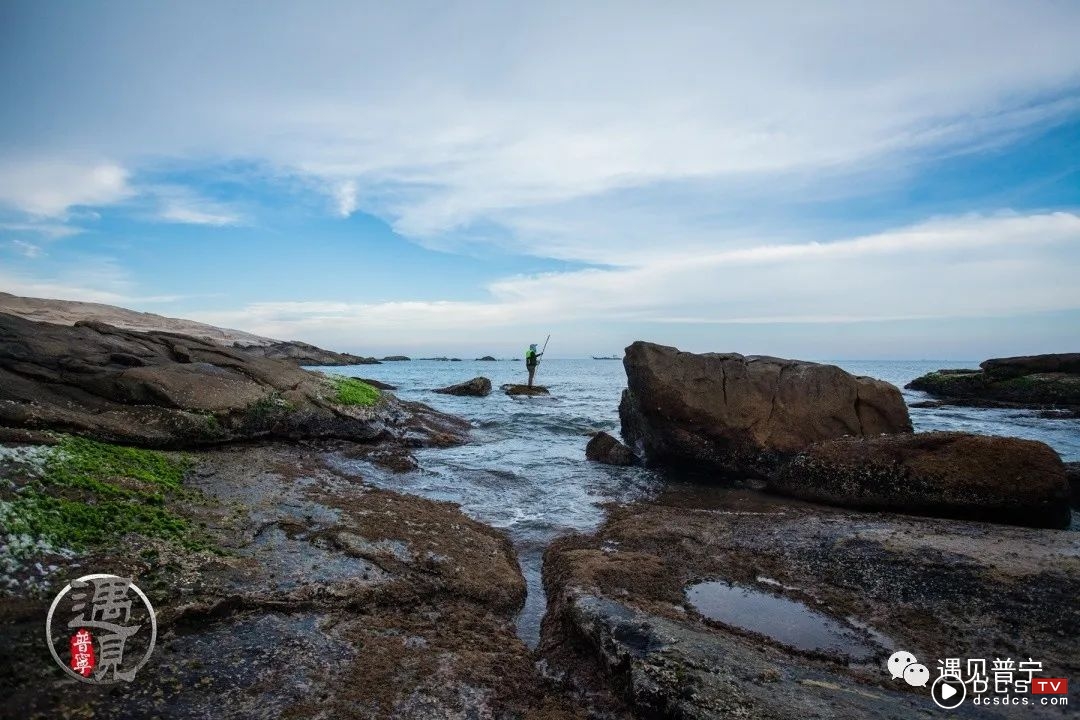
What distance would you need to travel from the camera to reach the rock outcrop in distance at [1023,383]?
103 feet

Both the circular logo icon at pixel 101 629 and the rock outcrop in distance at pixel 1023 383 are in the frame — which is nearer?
the circular logo icon at pixel 101 629

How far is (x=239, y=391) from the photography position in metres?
11.4

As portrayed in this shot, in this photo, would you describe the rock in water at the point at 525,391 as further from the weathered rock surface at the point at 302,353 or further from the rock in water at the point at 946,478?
the weathered rock surface at the point at 302,353

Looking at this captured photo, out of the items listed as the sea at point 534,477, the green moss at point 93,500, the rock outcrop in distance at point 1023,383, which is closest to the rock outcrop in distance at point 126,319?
the sea at point 534,477

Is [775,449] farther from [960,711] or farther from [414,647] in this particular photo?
[414,647]

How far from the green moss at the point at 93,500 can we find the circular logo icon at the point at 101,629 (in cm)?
96

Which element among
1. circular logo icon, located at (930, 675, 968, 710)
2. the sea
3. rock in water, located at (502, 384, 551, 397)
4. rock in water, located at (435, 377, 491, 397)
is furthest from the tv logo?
rock in water, located at (502, 384, 551, 397)

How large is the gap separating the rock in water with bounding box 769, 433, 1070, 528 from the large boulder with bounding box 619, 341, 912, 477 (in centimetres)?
162

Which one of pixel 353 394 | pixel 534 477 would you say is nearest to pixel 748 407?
pixel 534 477

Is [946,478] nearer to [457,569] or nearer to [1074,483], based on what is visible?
[1074,483]

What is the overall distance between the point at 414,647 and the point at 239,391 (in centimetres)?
881

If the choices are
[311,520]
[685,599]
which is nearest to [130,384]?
[311,520]

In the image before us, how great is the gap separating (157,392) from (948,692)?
12.1 meters

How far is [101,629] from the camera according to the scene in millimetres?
3881
